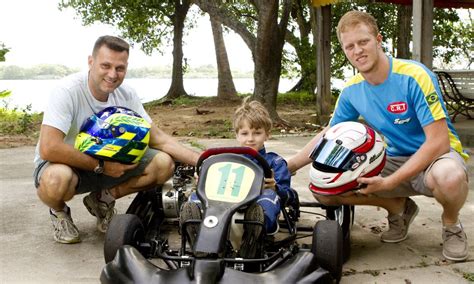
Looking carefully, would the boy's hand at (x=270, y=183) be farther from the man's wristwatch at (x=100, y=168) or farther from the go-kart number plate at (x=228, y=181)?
the man's wristwatch at (x=100, y=168)

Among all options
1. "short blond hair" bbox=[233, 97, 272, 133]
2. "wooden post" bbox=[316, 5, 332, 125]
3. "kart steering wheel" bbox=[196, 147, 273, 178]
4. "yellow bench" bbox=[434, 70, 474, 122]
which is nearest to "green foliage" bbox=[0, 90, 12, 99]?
"wooden post" bbox=[316, 5, 332, 125]

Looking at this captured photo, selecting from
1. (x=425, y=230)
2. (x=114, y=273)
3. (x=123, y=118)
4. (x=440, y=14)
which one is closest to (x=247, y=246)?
(x=114, y=273)

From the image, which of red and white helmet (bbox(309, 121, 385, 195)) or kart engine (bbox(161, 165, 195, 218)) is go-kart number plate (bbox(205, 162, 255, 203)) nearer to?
red and white helmet (bbox(309, 121, 385, 195))

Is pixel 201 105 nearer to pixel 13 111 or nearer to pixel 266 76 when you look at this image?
pixel 13 111

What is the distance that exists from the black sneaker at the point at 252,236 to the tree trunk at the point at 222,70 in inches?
610

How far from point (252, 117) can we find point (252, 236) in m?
0.90

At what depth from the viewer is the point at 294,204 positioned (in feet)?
13.2

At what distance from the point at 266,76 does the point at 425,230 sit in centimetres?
674

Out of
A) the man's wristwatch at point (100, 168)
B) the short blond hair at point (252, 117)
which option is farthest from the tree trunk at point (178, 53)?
the short blond hair at point (252, 117)

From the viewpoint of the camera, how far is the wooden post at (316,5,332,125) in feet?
36.3

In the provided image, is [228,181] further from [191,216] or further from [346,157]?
[346,157]

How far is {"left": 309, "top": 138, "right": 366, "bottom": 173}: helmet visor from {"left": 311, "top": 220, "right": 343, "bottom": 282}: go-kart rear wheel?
0.46 meters

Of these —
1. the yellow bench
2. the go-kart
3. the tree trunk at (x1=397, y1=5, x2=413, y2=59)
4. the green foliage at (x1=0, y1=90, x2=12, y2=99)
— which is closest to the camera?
the go-kart

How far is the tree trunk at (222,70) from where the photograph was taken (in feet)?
64.7
